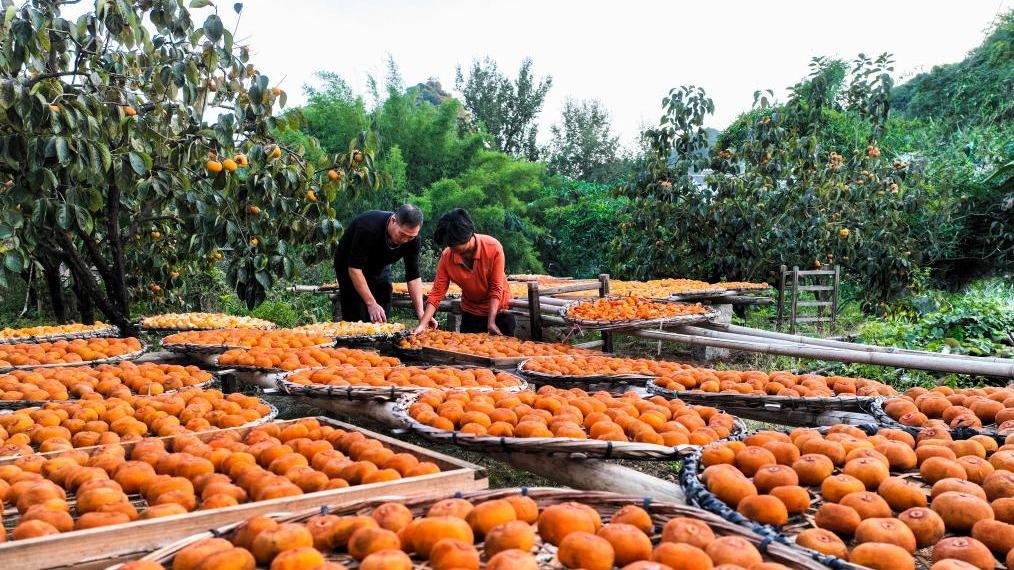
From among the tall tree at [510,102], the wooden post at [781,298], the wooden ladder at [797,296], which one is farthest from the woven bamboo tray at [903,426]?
the tall tree at [510,102]

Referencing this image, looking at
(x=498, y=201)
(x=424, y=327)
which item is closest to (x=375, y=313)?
(x=424, y=327)

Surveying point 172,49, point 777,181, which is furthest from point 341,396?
point 777,181

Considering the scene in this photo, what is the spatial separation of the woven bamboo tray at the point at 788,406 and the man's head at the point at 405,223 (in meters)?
2.36

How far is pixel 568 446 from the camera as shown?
2096 millimetres

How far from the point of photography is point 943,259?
11.3 m

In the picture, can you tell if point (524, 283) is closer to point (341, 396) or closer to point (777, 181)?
point (777, 181)

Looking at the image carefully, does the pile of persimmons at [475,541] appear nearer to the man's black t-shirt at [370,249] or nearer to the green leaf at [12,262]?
the green leaf at [12,262]

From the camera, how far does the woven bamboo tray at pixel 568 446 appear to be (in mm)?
2064

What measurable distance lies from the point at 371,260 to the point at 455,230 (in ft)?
3.21

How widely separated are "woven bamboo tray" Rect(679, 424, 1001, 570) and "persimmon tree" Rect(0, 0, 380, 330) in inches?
140

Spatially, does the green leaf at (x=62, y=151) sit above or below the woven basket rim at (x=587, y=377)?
above

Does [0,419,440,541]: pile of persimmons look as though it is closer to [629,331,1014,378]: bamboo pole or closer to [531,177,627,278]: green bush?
[629,331,1014,378]: bamboo pole

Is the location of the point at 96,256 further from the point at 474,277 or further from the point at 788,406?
the point at 788,406

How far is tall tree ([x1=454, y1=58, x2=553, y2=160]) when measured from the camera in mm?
20672
